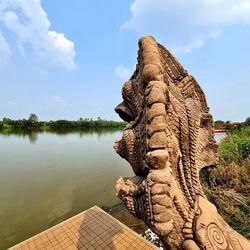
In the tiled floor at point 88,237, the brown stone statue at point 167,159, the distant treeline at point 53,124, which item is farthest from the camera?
the distant treeline at point 53,124

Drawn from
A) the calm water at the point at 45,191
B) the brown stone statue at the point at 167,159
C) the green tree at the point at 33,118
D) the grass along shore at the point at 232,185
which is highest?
the green tree at the point at 33,118

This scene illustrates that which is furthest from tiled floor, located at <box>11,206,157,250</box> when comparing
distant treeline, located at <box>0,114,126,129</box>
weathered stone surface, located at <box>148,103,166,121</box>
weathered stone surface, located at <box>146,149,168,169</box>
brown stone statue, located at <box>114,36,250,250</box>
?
distant treeline, located at <box>0,114,126,129</box>

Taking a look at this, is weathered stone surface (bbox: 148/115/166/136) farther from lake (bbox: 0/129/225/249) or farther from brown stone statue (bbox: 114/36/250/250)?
lake (bbox: 0/129/225/249)

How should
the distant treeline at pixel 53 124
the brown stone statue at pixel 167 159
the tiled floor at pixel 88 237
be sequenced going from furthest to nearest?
the distant treeline at pixel 53 124 < the tiled floor at pixel 88 237 < the brown stone statue at pixel 167 159

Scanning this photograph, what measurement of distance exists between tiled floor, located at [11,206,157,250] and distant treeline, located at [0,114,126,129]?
135 ft

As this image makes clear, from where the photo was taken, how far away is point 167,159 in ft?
3.07

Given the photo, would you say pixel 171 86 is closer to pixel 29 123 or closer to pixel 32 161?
pixel 32 161

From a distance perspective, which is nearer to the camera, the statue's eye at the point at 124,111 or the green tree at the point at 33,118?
the statue's eye at the point at 124,111

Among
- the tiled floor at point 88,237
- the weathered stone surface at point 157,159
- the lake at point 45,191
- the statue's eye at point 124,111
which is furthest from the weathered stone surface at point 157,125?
the lake at point 45,191

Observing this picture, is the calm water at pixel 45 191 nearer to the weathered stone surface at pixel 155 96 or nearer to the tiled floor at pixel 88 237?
the tiled floor at pixel 88 237

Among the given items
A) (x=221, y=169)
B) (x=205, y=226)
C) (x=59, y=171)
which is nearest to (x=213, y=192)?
(x=221, y=169)

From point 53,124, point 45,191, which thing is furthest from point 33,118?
point 45,191

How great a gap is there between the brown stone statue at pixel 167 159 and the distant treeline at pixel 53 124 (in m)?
43.7

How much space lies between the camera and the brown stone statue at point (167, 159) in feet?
2.93
